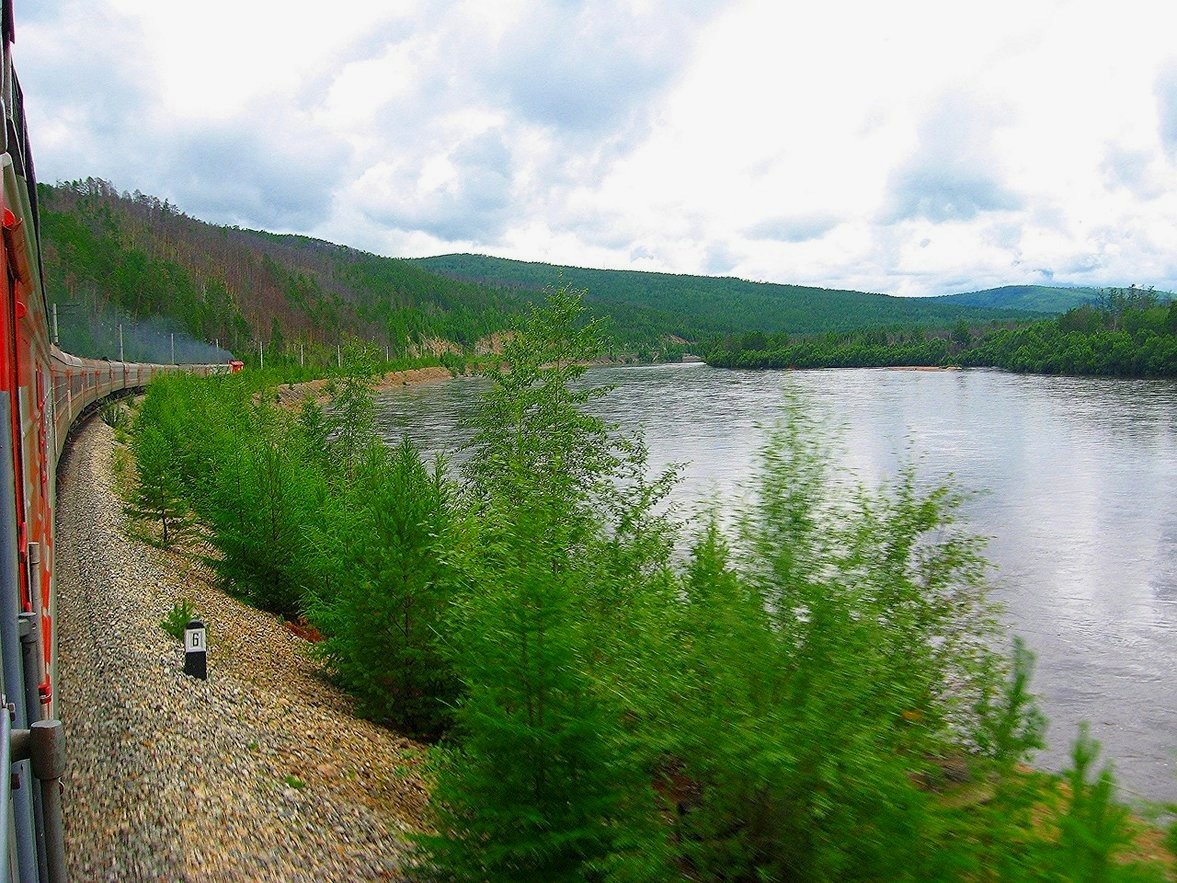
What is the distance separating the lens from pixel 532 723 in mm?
6980

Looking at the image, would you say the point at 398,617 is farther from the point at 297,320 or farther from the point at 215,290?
the point at 297,320

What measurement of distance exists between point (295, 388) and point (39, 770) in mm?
80079

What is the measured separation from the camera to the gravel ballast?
6.85 metres

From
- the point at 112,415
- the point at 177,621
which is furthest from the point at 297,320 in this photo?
the point at 177,621

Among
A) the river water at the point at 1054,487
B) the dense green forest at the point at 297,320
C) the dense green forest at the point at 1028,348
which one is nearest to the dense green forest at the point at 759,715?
the river water at the point at 1054,487

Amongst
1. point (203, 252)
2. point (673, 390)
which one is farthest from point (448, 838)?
point (203, 252)

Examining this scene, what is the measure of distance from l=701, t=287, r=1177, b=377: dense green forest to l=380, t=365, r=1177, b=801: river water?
12362 mm

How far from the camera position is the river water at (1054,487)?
16.0 m

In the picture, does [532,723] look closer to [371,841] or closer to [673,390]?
[371,841]

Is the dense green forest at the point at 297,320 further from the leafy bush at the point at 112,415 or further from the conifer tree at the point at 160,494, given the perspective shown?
the conifer tree at the point at 160,494

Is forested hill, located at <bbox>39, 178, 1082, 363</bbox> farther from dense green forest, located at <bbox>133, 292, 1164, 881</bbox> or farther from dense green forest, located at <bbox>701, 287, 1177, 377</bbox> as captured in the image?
dense green forest, located at <bbox>133, 292, 1164, 881</bbox>

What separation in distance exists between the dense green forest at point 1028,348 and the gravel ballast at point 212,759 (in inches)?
3051

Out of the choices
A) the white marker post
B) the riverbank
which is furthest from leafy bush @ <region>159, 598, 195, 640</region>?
the riverbank

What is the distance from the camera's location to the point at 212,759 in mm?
8227
